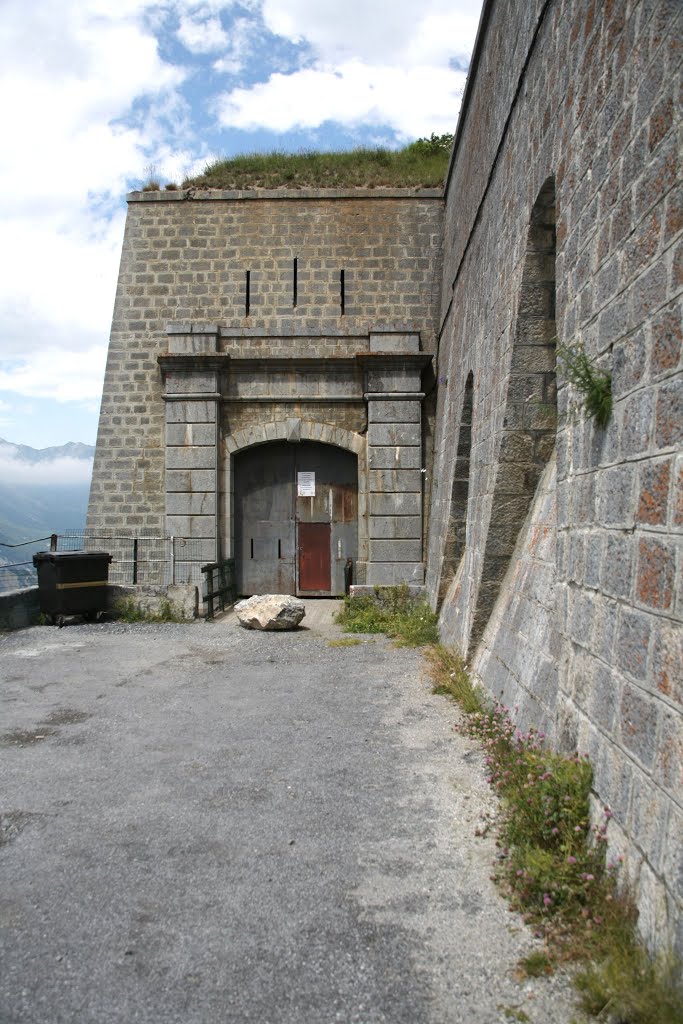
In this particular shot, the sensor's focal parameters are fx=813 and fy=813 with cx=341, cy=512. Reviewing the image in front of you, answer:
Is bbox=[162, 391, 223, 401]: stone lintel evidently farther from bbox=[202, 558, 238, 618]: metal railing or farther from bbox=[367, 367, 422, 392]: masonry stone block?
bbox=[202, 558, 238, 618]: metal railing

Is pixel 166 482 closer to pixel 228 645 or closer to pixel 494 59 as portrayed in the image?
pixel 228 645

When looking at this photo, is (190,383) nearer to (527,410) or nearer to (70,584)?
(70,584)

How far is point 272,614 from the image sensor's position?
10758mm

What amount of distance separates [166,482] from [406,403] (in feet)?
13.6

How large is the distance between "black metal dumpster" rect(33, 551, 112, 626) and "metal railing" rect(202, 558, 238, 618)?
4.99 feet

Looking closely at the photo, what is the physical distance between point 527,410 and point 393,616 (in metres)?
5.38

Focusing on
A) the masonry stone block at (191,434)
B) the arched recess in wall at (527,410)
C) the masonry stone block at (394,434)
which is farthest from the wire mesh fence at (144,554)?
the arched recess in wall at (527,410)

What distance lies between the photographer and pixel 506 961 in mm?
2887

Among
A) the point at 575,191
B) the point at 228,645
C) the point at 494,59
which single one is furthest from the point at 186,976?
the point at 494,59

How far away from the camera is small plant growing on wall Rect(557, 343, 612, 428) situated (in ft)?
11.7

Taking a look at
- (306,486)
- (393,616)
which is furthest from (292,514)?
(393,616)

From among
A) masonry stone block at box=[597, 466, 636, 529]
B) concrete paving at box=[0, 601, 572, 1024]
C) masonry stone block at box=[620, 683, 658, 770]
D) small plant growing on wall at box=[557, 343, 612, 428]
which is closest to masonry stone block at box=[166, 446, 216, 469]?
concrete paving at box=[0, 601, 572, 1024]

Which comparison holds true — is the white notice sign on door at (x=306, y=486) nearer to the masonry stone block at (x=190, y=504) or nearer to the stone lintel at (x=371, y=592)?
the masonry stone block at (x=190, y=504)

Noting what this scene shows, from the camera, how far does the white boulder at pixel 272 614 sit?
1077 centimetres
